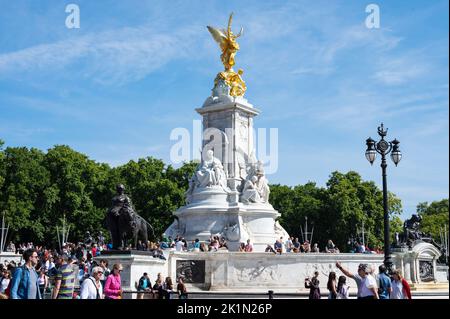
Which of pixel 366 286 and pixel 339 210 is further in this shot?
pixel 339 210

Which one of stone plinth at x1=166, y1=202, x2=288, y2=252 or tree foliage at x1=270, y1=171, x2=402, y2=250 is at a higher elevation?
tree foliage at x1=270, y1=171, x2=402, y2=250

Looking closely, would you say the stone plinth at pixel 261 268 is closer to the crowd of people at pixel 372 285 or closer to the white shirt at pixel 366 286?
the crowd of people at pixel 372 285

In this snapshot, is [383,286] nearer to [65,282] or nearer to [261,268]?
[65,282]

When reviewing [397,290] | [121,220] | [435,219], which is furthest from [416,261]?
[435,219]

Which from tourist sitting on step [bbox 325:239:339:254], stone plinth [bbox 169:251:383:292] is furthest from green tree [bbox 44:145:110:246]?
stone plinth [bbox 169:251:383:292]

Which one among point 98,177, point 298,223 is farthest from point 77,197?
point 298,223

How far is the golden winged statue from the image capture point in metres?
40.3

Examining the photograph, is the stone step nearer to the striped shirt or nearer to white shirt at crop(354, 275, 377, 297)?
white shirt at crop(354, 275, 377, 297)

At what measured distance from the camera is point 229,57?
4134 cm

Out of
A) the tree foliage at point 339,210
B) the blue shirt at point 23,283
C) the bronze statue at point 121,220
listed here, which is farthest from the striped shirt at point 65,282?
the tree foliage at point 339,210

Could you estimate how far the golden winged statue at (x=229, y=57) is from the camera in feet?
132
